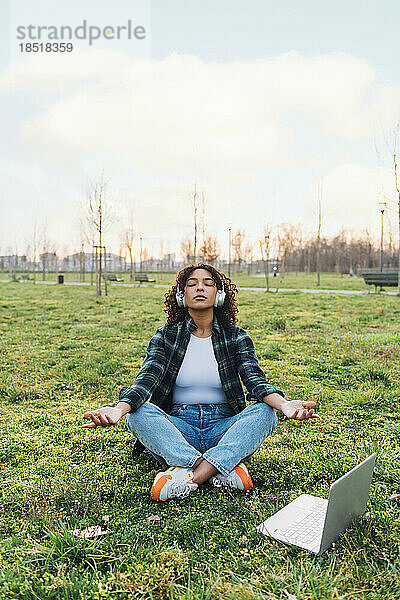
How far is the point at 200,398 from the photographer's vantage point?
3.40 metres

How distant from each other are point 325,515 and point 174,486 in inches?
34.8

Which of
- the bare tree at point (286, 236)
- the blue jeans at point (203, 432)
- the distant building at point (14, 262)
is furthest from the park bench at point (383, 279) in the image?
the distant building at point (14, 262)

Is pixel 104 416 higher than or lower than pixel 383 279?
lower

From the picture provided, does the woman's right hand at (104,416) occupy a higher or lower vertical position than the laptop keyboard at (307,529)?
higher

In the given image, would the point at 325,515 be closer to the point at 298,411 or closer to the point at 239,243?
the point at 298,411

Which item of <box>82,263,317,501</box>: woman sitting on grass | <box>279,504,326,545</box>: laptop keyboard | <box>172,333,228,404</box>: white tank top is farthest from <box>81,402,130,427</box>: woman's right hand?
<box>279,504,326,545</box>: laptop keyboard

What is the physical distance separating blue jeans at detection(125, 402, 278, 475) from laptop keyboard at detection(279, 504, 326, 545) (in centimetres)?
49

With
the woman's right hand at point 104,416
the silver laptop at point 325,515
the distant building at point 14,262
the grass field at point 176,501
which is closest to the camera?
the grass field at point 176,501

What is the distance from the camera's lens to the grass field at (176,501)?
209cm

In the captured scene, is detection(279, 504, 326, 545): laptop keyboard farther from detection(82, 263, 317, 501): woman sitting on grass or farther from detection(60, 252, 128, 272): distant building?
detection(60, 252, 128, 272): distant building

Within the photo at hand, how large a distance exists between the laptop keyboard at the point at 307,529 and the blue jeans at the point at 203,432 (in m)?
0.49

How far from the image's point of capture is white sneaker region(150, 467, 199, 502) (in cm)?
280

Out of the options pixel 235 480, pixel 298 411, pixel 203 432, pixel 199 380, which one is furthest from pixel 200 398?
pixel 298 411

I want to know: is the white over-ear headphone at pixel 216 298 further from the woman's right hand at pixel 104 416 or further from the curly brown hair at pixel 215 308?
the woman's right hand at pixel 104 416
